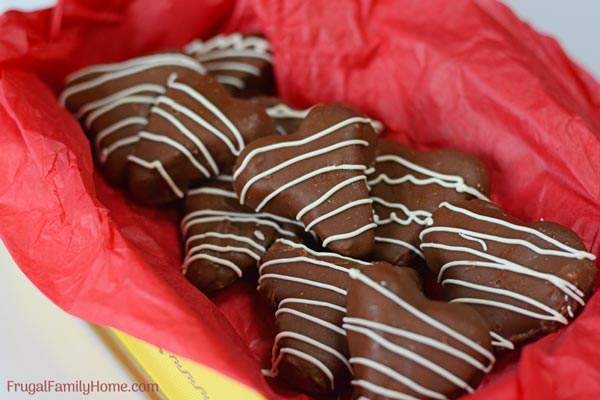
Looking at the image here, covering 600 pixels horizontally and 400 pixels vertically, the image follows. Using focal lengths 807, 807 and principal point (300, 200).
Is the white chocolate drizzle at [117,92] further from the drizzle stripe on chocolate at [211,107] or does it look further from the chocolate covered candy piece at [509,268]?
the chocolate covered candy piece at [509,268]

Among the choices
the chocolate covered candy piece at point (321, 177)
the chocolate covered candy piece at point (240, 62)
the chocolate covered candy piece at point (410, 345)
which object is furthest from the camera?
the chocolate covered candy piece at point (240, 62)

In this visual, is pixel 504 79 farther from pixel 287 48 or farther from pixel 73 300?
pixel 73 300

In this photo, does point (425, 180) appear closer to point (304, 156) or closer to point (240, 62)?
point (304, 156)

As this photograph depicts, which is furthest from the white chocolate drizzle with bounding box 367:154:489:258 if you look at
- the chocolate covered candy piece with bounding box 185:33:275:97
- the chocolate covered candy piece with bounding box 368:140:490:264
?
the chocolate covered candy piece with bounding box 185:33:275:97

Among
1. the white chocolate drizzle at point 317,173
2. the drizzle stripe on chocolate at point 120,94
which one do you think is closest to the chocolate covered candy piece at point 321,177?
the white chocolate drizzle at point 317,173

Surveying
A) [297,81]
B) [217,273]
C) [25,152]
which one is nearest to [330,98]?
[297,81]

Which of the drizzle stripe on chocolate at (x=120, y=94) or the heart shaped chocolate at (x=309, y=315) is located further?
the drizzle stripe on chocolate at (x=120, y=94)

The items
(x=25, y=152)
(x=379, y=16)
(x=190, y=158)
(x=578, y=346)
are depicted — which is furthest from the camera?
(x=379, y=16)
